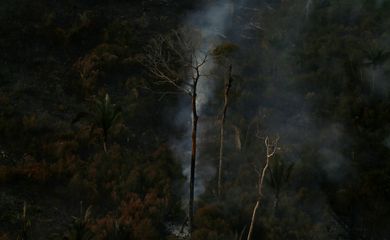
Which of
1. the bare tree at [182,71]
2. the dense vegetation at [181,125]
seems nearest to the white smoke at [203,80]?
the dense vegetation at [181,125]

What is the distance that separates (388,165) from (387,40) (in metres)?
10.4

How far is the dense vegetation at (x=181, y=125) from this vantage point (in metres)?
15.7

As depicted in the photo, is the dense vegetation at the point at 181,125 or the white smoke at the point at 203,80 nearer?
the dense vegetation at the point at 181,125

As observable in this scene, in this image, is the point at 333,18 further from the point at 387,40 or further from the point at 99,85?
the point at 99,85

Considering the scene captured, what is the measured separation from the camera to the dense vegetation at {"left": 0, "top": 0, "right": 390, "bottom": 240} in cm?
1572

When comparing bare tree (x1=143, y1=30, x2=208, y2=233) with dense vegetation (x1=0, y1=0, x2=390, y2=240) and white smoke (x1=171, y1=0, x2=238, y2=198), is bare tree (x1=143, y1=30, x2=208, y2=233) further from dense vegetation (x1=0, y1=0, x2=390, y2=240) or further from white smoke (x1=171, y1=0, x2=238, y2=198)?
dense vegetation (x1=0, y1=0, x2=390, y2=240)

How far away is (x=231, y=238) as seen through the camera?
583 inches

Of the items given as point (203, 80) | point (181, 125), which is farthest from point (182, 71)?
point (181, 125)

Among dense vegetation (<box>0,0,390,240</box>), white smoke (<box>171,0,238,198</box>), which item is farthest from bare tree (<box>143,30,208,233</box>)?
dense vegetation (<box>0,0,390,240</box>)

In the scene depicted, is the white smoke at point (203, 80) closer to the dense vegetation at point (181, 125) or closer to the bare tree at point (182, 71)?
the dense vegetation at point (181, 125)

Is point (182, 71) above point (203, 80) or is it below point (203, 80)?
below

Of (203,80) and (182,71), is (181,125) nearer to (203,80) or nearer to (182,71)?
(182,71)

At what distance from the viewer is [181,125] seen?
69.4 ft

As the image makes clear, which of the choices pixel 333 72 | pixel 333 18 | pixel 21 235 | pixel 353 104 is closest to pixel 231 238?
pixel 21 235
